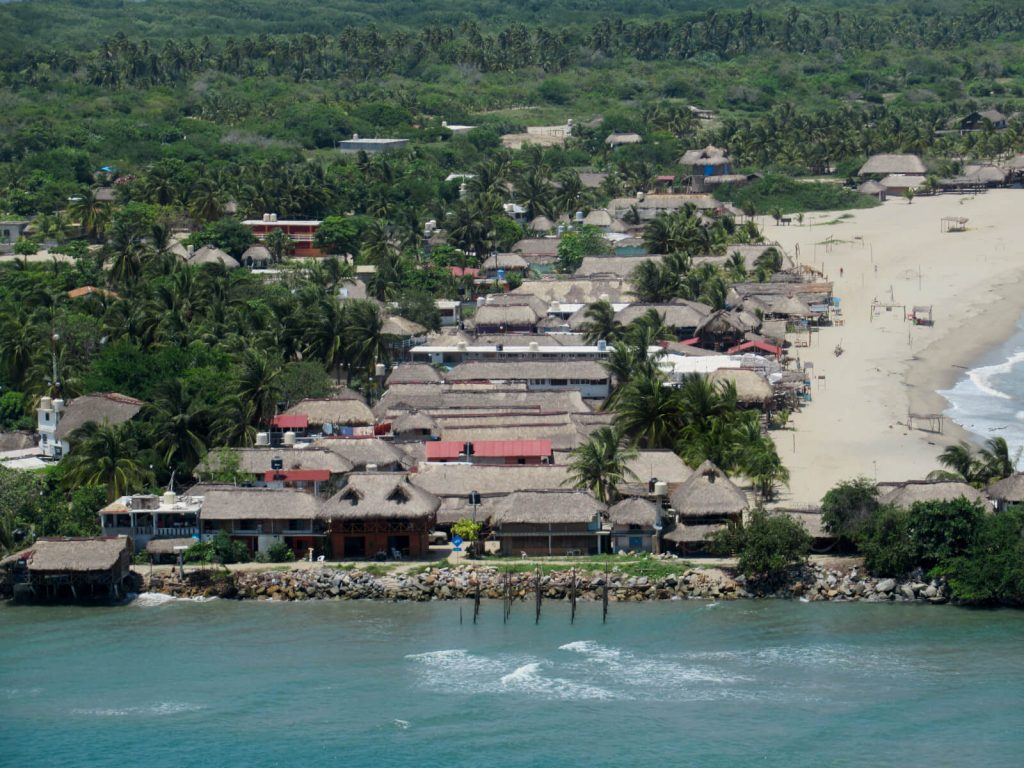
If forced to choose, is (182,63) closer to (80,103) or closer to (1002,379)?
(80,103)

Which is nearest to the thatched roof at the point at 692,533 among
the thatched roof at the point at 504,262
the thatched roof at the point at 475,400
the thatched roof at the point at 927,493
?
the thatched roof at the point at 927,493

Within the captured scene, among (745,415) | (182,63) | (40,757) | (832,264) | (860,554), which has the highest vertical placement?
(182,63)

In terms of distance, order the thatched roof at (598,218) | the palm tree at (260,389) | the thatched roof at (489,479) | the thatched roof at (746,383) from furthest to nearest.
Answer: the thatched roof at (598,218) < the thatched roof at (746,383) < the palm tree at (260,389) < the thatched roof at (489,479)

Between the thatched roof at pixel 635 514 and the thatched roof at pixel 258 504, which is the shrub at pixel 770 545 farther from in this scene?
the thatched roof at pixel 258 504

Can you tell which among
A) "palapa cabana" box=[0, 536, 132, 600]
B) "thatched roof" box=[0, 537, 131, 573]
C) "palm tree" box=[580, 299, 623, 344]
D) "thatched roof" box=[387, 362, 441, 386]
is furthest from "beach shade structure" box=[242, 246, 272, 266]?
"thatched roof" box=[0, 537, 131, 573]

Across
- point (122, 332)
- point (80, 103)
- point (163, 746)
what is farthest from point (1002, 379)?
point (80, 103)

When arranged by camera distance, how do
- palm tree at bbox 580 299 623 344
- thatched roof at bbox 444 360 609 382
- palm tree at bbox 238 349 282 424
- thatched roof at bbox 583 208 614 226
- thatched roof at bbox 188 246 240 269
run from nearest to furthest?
palm tree at bbox 238 349 282 424 < thatched roof at bbox 444 360 609 382 < palm tree at bbox 580 299 623 344 < thatched roof at bbox 188 246 240 269 < thatched roof at bbox 583 208 614 226

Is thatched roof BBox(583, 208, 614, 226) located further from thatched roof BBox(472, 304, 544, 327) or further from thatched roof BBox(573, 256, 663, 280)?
thatched roof BBox(472, 304, 544, 327)
